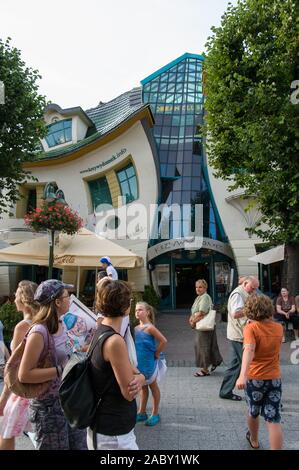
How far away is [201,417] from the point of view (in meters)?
5.11

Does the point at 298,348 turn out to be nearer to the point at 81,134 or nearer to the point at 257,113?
the point at 257,113

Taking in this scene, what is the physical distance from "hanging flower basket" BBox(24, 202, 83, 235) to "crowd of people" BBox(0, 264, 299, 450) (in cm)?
719

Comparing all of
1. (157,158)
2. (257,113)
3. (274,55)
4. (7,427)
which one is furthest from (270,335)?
(157,158)

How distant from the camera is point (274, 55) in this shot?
10.4 metres

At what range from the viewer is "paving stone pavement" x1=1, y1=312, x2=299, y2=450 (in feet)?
14.1

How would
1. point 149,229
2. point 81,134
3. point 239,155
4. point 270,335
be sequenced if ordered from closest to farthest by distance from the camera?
point 270,335 → point 239,155 → point 149,229 → point 81,134

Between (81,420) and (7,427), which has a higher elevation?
(81,420)

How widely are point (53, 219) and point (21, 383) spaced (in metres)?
9.02

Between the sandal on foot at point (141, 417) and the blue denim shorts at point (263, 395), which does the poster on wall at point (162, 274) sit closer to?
the sandal on foot at point (141, 417)

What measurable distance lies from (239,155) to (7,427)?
32.1 feet

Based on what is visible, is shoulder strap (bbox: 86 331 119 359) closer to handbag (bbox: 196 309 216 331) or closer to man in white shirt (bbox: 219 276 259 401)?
man in white shirt (bbox: 219 276 259 401)

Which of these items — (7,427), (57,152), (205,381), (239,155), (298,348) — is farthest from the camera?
(57,152)

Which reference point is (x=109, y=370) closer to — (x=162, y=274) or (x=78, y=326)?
(x=78, y=326)

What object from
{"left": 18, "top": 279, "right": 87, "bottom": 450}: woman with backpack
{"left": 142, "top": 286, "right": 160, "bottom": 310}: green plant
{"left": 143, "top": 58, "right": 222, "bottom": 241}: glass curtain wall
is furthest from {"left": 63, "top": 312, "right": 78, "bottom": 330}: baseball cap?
{"left": 143, "top": 58, "right": 222, "bottom": 241}: glass curtain wall
